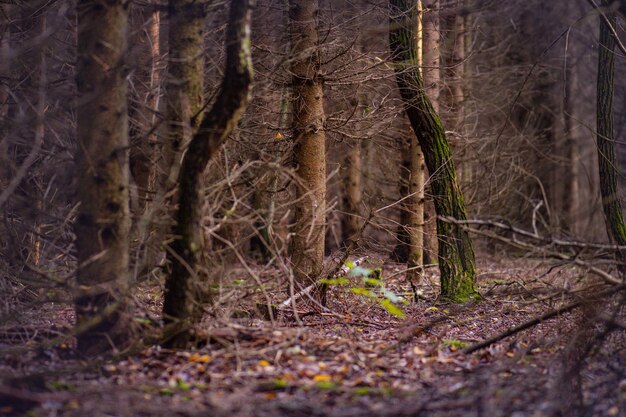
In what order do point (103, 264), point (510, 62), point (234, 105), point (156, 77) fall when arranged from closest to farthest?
point (234, 105) → point (103, 264) → point (156, 77) → point (510, 62)

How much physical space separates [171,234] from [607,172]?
675cm

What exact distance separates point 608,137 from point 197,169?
6.77m

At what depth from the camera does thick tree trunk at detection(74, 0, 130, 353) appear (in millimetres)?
5855

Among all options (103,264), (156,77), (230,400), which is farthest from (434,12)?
(230,400)

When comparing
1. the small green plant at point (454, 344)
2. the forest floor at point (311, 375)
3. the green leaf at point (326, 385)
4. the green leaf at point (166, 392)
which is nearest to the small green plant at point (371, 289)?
the forest floor at point (311, 375)

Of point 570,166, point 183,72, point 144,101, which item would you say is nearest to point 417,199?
point 144,101

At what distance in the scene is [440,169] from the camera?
9555 millimetres

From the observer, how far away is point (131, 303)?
19.3ft

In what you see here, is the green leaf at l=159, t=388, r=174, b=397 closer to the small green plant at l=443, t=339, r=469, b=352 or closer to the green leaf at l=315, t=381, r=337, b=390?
the green leaf at l=315, t=381, r=337, b=390

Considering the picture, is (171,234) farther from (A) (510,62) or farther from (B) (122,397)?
(A) (510,62)

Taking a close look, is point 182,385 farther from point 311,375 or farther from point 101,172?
point 101,172

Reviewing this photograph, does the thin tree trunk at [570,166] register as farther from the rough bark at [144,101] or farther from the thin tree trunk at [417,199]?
the rough bark at [144,101]

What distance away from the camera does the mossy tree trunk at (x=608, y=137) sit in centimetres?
979

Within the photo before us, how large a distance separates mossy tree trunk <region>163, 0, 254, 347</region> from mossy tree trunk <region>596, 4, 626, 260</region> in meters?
Answer: 5.94
